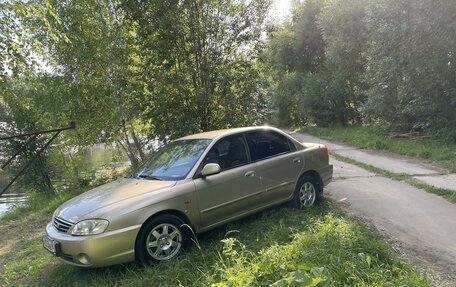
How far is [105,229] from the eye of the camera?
400cm

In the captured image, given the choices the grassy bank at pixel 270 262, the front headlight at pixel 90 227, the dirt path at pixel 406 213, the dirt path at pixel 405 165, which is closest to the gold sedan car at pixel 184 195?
the front headlight at pixel 90 227

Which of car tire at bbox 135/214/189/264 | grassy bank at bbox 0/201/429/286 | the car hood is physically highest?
the car hood

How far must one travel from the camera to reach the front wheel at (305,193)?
5.97m

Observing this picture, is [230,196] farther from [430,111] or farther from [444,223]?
[430,111]

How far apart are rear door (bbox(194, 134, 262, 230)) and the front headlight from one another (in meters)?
1.25

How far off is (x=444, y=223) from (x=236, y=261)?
10.9 ft

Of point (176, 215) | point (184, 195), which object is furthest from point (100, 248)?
point (184, 195)

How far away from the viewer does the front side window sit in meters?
5.17

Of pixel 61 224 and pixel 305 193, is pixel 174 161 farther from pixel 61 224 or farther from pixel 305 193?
pixel 305 193

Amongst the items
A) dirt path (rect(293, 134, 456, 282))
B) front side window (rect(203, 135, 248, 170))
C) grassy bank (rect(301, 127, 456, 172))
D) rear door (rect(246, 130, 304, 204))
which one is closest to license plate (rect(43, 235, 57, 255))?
front side window (rect(203, 135, 248, 170))

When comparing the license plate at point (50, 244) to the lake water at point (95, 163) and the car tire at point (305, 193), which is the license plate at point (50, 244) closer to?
the car tire at point (305, 193)

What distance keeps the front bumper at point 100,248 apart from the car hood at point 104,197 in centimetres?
27

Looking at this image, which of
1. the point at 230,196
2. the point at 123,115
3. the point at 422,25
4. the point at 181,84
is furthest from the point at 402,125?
the point at 230,196

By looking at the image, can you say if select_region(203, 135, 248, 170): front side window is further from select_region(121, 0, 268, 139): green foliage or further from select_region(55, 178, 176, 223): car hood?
select_region(121, 0, 268, 139): green foliage
